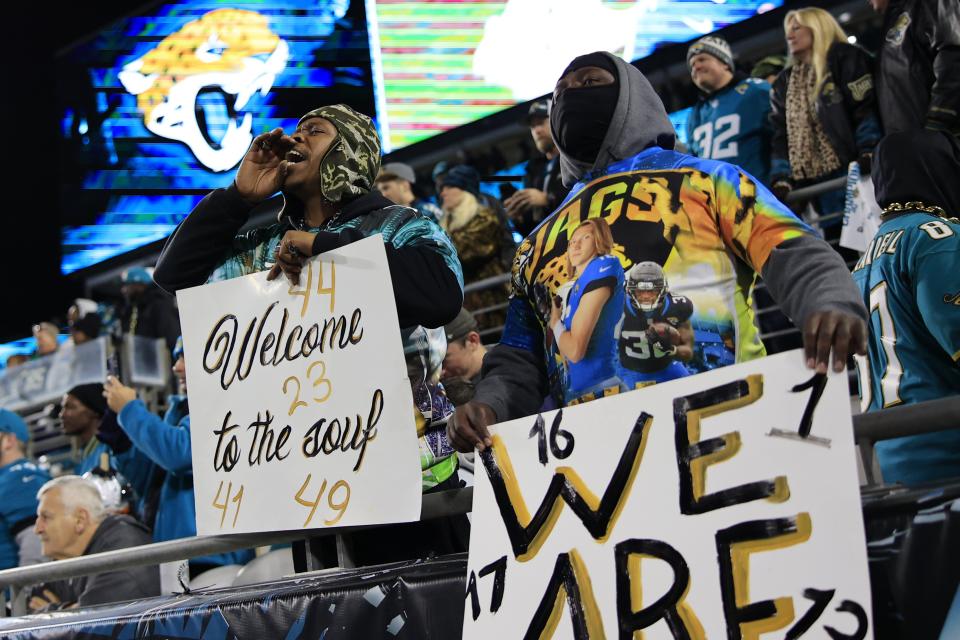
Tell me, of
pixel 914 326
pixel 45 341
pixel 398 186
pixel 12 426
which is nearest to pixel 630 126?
pixel 914 326

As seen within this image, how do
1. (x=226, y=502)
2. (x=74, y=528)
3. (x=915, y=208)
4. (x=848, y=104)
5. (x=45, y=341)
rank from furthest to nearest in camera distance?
(x=45, y=341) → (x=848, y=104) → (x=74, y=528) → (x=915, y=208) → (x=226, y=502)

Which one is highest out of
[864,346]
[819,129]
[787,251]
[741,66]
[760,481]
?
[741,66]

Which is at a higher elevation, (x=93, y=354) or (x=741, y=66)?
(x=741, y=66)

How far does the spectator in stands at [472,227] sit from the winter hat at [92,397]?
2180 mm

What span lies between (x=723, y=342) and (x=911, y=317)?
1217mm

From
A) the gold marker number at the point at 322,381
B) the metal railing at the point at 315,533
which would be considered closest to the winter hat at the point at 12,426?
the metal railing at the point at 315,533

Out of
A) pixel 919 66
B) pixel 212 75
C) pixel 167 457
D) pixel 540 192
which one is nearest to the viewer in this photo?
pixel 167 457

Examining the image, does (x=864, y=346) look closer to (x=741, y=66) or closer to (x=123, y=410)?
(x=123, y=410)

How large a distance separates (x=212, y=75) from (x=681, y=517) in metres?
12.8

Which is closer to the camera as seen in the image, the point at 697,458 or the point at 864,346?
the point at 864,346

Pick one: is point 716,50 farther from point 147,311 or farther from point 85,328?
point 85,328

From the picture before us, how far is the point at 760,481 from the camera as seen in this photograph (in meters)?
1.65

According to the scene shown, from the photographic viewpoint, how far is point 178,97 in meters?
13.9

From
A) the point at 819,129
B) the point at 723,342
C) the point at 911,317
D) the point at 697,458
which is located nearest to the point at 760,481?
the point at 697,458
